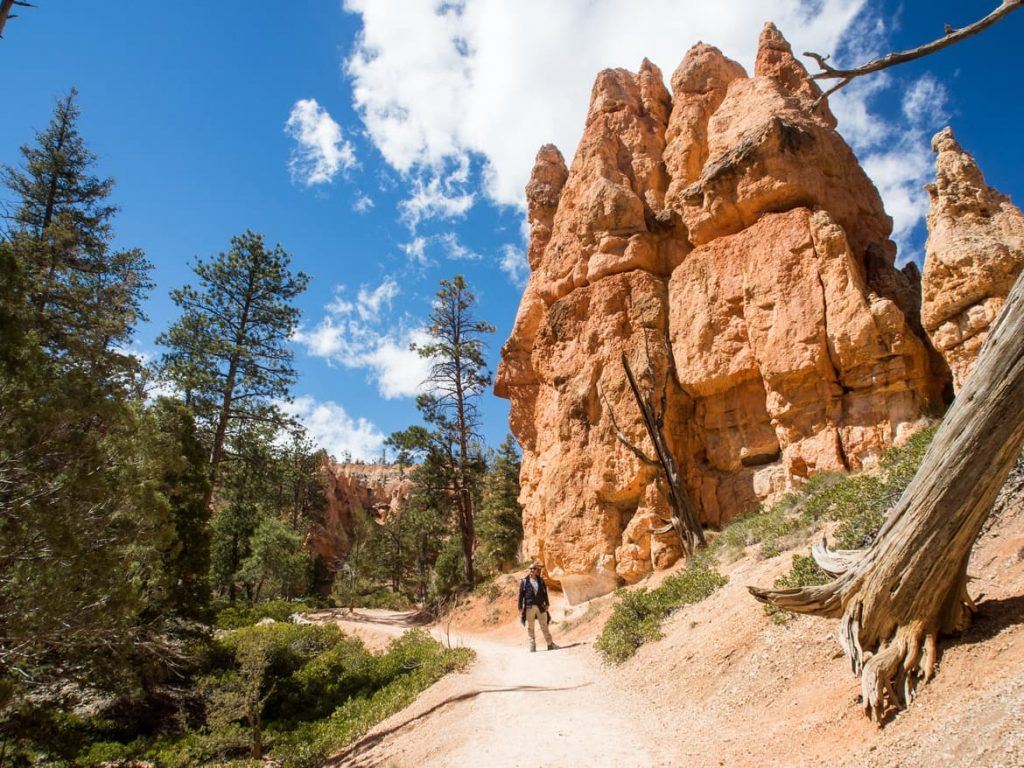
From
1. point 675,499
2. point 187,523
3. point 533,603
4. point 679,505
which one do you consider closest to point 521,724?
point 533,603

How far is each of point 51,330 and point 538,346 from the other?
15.6 metres

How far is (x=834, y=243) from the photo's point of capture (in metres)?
15.0

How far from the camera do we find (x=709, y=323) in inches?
682

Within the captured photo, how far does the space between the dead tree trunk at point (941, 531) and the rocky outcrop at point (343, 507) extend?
32515 mm

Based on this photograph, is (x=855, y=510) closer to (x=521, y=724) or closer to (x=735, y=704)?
(x=735, y=704)

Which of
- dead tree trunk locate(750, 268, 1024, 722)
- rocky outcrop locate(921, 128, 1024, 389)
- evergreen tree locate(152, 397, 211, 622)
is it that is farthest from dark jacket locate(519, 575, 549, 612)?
rocky outcrop locate(921, 128, 1024, 389)

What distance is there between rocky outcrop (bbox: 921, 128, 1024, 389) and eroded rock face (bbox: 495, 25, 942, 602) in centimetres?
230

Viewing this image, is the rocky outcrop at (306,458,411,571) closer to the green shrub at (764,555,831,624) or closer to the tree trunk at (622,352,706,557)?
the tree trunk at (622,352,706,557)

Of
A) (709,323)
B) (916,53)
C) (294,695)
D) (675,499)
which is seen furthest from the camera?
(709,323)

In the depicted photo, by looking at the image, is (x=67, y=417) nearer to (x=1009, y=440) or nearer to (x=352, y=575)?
(x=1009, y=440)

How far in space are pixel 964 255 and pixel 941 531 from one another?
9.16 m

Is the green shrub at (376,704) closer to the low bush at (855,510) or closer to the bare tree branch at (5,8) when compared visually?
the low bush at (855,510)

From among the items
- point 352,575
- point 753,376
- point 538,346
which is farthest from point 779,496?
point 352,575

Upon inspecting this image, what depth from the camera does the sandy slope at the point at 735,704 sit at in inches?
142
